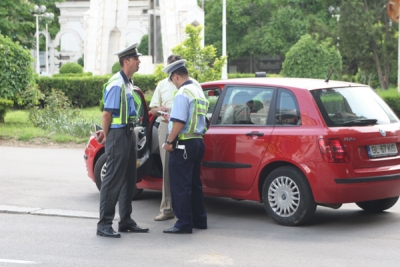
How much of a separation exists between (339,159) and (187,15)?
3298 cm

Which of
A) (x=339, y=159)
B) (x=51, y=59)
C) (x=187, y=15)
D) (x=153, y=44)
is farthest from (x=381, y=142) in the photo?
(x=51, y=59)

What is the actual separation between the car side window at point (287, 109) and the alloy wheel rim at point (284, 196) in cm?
62

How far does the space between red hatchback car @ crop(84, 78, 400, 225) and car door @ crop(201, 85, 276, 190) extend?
0.04 feet

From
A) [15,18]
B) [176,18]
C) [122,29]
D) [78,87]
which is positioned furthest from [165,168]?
[15,18]

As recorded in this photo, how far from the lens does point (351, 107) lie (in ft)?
29.6

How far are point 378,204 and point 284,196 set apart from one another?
1.53 metres

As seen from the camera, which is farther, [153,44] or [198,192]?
[153,44]

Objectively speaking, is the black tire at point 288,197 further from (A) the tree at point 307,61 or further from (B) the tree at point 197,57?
(A) the tree at point 307,61

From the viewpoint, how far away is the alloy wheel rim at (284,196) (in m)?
8.84

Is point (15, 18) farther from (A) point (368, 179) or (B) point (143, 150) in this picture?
(A) point (368, 179)

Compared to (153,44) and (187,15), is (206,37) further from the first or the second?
(187,15)

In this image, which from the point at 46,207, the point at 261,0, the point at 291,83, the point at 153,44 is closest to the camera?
the point at 291,83

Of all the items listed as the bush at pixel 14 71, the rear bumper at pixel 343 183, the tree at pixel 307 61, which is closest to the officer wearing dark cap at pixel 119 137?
the rear bumper at pixel 343 183

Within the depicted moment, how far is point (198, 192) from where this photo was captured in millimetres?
8914
